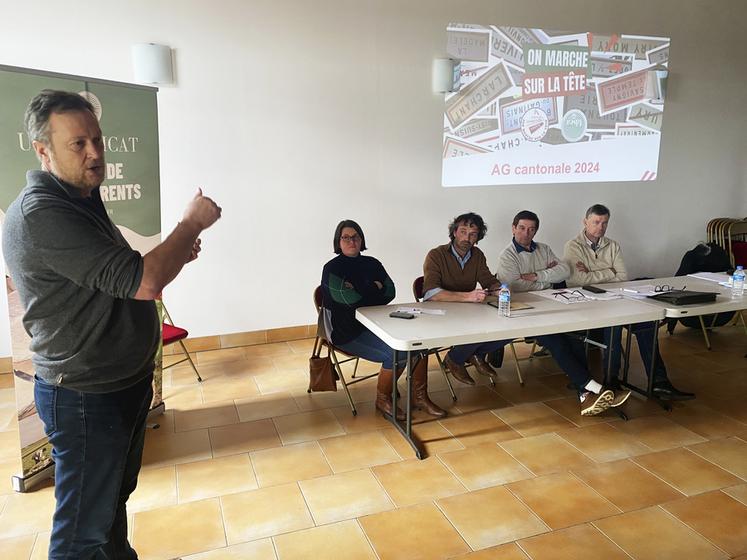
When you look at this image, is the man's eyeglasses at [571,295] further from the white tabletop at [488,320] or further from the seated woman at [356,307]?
the seated woman at [356,307]

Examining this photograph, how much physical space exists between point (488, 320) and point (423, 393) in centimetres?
77

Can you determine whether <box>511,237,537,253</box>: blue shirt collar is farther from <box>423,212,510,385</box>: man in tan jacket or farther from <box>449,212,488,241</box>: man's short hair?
<box>449,212,488,241</box>: man's short hair

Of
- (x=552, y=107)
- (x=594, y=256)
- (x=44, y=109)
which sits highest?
(x=552, y=107)

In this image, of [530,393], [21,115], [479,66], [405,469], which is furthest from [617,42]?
[21,115]

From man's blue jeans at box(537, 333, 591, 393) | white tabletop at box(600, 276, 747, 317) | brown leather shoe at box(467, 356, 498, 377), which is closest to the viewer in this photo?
white tabletop at box(600, 276, 747, 317)

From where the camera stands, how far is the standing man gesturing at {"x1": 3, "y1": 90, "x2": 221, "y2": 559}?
5.06ft

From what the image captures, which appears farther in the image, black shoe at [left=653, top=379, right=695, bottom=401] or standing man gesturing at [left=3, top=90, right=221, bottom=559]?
black shoe at [left=653, top=379, right=695, bottom=401]

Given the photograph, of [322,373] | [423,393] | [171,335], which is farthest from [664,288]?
[171,335]

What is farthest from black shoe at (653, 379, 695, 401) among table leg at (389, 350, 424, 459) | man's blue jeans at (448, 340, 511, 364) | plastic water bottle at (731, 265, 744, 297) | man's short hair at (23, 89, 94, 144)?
man's short hair at (23, 89, 94, 144)

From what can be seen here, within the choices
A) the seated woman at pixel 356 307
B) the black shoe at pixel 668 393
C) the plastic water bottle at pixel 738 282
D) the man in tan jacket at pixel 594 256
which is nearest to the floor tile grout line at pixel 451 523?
the seated woman at pixel 356 307

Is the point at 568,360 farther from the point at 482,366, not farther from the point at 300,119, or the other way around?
the point at 300,119

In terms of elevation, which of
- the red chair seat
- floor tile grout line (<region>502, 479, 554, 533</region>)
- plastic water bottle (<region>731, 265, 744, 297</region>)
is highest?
plastic water bottle (<region>731, 265, 744, 297</region>)

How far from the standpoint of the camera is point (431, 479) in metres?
3.04

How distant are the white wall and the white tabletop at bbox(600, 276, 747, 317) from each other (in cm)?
159
